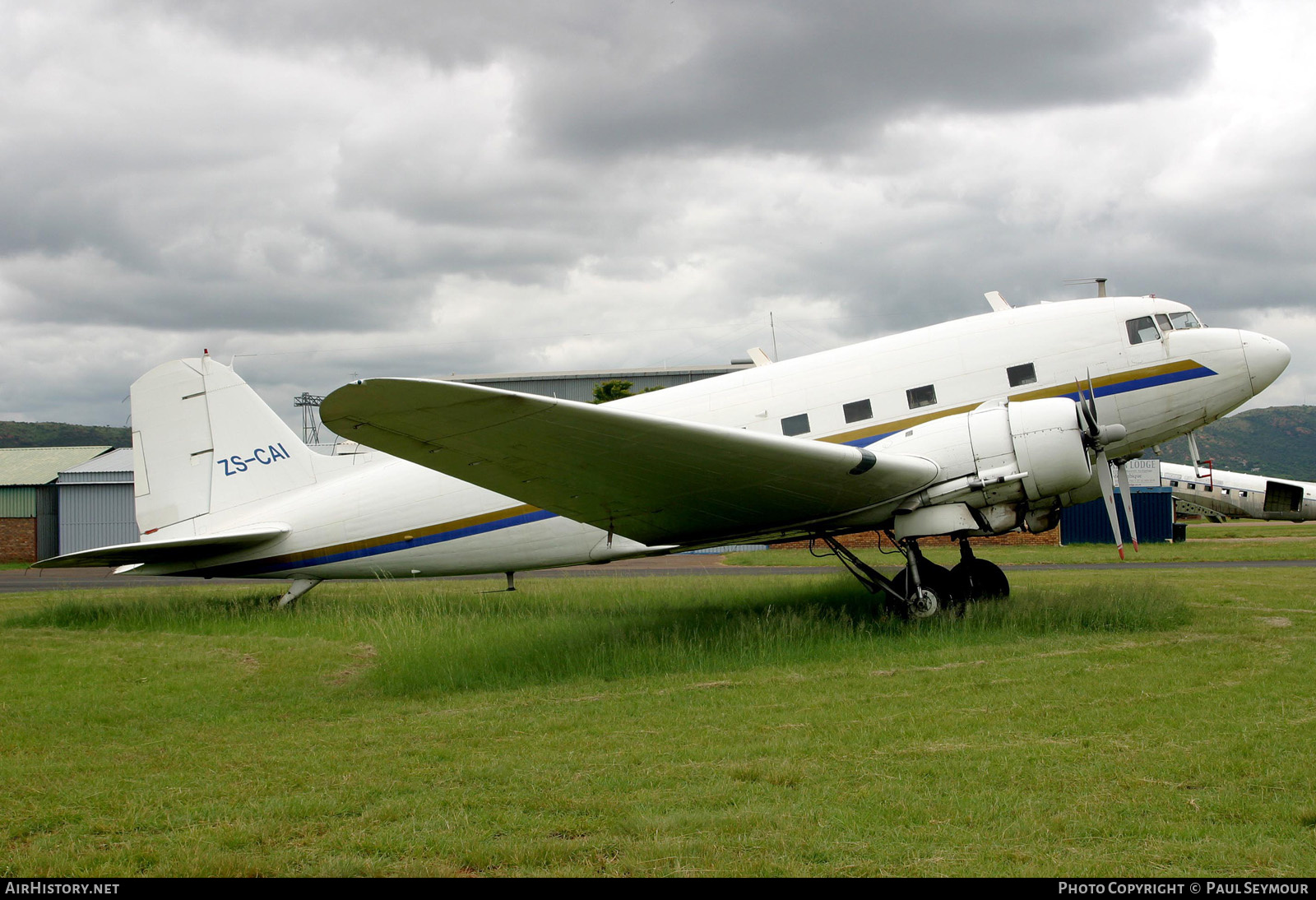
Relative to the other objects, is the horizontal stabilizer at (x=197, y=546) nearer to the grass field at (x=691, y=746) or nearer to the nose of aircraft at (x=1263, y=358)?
the grass field at (x=691, y=746)

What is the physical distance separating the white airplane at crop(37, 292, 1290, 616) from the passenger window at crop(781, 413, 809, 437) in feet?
0.07

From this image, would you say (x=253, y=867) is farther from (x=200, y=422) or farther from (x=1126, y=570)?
(x=1126, y=570)

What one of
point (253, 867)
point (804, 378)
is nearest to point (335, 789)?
point (253, 867)

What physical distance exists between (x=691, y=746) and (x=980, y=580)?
6955mm

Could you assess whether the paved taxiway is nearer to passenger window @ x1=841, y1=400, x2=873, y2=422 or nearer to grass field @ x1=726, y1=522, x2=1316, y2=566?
grass field @ x1=726, y1=522, x2=1316, y2=566

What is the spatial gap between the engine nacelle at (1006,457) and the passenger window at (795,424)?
49.0 inches

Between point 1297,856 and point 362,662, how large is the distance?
825cm

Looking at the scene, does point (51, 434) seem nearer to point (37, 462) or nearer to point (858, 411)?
point (37, 462)

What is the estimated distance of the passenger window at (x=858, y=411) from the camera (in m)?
10.1

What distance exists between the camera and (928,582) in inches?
412

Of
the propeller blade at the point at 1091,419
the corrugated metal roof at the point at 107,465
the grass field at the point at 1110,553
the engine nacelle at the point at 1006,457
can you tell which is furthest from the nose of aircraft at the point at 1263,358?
the corrugated metal roof at the point at 107,465

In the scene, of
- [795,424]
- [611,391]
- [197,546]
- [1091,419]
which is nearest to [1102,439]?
[1091,419]

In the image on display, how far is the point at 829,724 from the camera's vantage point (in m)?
5.68

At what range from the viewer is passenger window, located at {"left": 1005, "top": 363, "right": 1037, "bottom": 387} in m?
9.97
